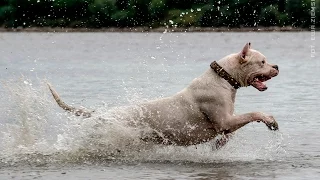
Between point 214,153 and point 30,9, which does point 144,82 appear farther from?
point 30,9

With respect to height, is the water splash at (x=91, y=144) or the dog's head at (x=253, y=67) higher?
the dog's head at (x=253, y=67)

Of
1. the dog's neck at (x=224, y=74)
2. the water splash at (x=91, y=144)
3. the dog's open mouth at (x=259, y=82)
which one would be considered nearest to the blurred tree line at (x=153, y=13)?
the water splash at (x=91, y=144)

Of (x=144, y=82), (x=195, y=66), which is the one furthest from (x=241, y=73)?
(x=195, y=66)

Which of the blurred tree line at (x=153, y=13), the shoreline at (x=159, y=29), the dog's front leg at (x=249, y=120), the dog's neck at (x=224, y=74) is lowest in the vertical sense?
the shoreline at (x=159, y=29)

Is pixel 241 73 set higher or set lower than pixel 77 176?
higher

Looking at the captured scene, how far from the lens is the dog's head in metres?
13.6

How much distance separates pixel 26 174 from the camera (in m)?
13.0

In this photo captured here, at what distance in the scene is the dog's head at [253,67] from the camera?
1363cm

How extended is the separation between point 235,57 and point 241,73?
0.22 metres

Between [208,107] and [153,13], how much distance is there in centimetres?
9823

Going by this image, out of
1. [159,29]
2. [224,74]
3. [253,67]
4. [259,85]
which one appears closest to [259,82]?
[259,85]

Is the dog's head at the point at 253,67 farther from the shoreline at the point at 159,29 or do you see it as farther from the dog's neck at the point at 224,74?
the shoreline at the point at 159,29

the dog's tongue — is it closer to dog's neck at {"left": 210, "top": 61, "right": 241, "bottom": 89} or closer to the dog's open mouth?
the dog's open mouth

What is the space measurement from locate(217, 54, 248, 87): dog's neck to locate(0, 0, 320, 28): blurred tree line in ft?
256
